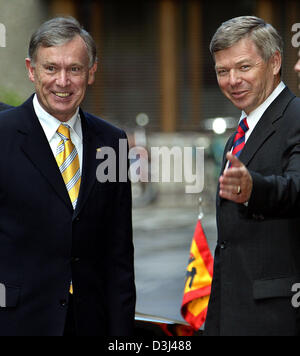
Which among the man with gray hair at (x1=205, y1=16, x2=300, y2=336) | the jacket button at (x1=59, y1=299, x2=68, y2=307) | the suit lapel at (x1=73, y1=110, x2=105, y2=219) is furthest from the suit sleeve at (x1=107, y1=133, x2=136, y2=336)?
the man with gray hair at (x1=205, y1=16, x2=300, y2=336)

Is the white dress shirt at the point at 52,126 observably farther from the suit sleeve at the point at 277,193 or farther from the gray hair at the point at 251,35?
the suit sleeve at the point at 277,193

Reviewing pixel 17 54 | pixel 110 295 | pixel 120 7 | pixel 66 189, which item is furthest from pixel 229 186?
pixel 120 7

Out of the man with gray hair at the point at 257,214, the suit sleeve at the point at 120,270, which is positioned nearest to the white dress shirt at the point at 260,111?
the man with gray hair at the point at 257,214

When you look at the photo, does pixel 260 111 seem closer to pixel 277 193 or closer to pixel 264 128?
pixel 264 128

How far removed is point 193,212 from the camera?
1093cm

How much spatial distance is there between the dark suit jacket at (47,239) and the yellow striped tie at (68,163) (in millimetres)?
31

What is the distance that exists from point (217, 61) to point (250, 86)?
0.15 m

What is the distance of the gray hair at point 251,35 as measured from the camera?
206cm

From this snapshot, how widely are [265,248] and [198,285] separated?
615mm

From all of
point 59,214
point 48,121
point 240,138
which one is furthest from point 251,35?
point 59,214

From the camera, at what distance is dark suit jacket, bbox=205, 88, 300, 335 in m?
2.00

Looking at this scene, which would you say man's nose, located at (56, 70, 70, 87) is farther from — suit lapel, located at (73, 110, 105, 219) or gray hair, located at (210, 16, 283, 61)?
gray hair, located at (210, 16, 283, 61)

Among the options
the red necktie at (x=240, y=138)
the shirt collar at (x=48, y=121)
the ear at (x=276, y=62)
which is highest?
the ear at (x=276, y=62)
